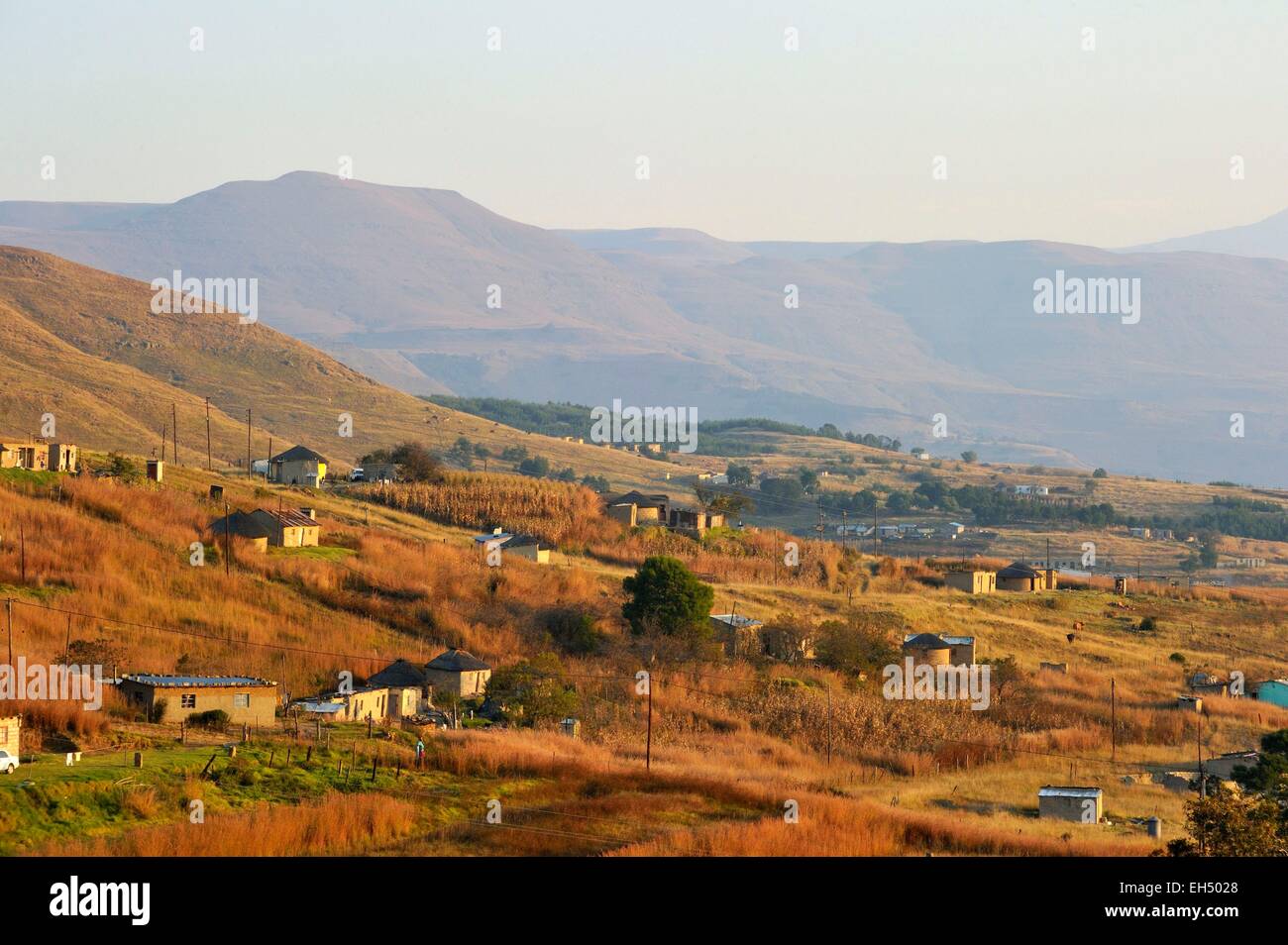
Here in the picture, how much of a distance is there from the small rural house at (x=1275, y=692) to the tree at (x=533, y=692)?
2432 cm

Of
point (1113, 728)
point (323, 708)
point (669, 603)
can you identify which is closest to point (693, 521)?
point (669, 603)

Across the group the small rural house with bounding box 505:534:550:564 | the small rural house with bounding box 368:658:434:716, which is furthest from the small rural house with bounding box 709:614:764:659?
the small rural house with bounding box 368:658:434:716

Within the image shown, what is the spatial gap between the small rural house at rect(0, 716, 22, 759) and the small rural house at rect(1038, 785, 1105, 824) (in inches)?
809

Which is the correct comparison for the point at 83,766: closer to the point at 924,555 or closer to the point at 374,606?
the point at 374,606

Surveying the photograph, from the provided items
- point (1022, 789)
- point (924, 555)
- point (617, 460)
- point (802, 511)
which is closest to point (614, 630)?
point (1022, 789)

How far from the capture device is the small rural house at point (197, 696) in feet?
111

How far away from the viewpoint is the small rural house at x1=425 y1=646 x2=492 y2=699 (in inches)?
1673

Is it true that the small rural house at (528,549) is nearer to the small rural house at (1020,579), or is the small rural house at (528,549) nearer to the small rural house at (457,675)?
the small rural house at (457,675)

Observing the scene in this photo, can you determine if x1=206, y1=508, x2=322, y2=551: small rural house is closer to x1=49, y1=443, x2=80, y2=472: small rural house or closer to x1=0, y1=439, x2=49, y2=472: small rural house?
x1=0, y1=439, x2=49, y2=472: small rural house

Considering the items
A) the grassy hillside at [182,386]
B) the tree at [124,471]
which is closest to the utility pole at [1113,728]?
the tree at [124,471]

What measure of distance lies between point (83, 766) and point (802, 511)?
103m

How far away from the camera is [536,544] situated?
213 feet
